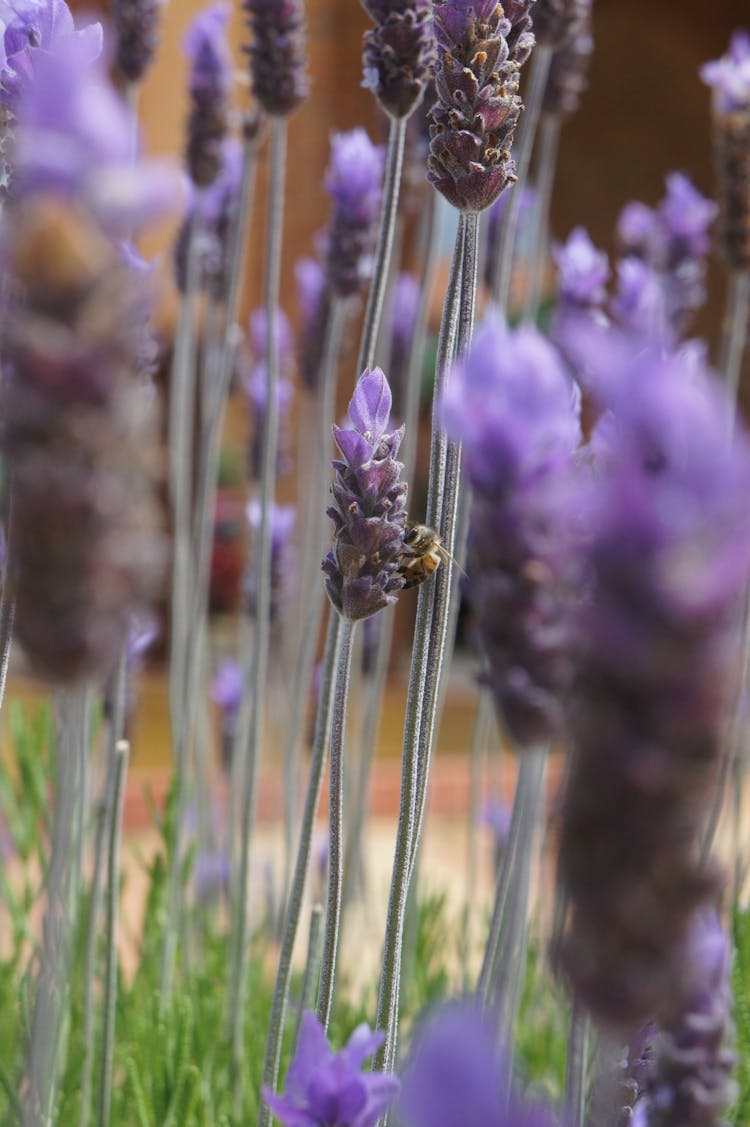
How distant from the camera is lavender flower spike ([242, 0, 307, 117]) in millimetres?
981

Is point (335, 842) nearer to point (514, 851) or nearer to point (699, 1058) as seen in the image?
point (514, 851)

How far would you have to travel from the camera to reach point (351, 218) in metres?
1.11

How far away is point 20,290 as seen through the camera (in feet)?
1.31

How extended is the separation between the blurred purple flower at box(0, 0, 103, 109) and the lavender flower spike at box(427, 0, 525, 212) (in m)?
0.16

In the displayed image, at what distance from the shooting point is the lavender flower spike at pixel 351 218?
1.10m

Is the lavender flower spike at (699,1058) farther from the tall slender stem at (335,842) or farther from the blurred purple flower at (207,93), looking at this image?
the blurred purple flower at (207,93)

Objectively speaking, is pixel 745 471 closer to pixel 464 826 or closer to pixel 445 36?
pixel 445 36

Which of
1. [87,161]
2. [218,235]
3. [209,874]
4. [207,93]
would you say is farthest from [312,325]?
[87,161]

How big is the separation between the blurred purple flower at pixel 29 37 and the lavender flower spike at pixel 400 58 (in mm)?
236

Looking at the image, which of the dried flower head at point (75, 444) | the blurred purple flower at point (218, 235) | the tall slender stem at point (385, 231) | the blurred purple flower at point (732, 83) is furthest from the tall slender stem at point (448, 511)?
the blurred purple flower at point (218, 235)

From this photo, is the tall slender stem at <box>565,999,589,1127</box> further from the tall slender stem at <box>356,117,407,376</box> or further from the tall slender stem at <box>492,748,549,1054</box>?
the tall slender stem at <box>356,117,407,376</box>

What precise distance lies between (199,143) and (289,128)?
213 cm

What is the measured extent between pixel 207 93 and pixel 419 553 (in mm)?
775

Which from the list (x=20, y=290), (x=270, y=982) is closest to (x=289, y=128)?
(x=270, y=982)
